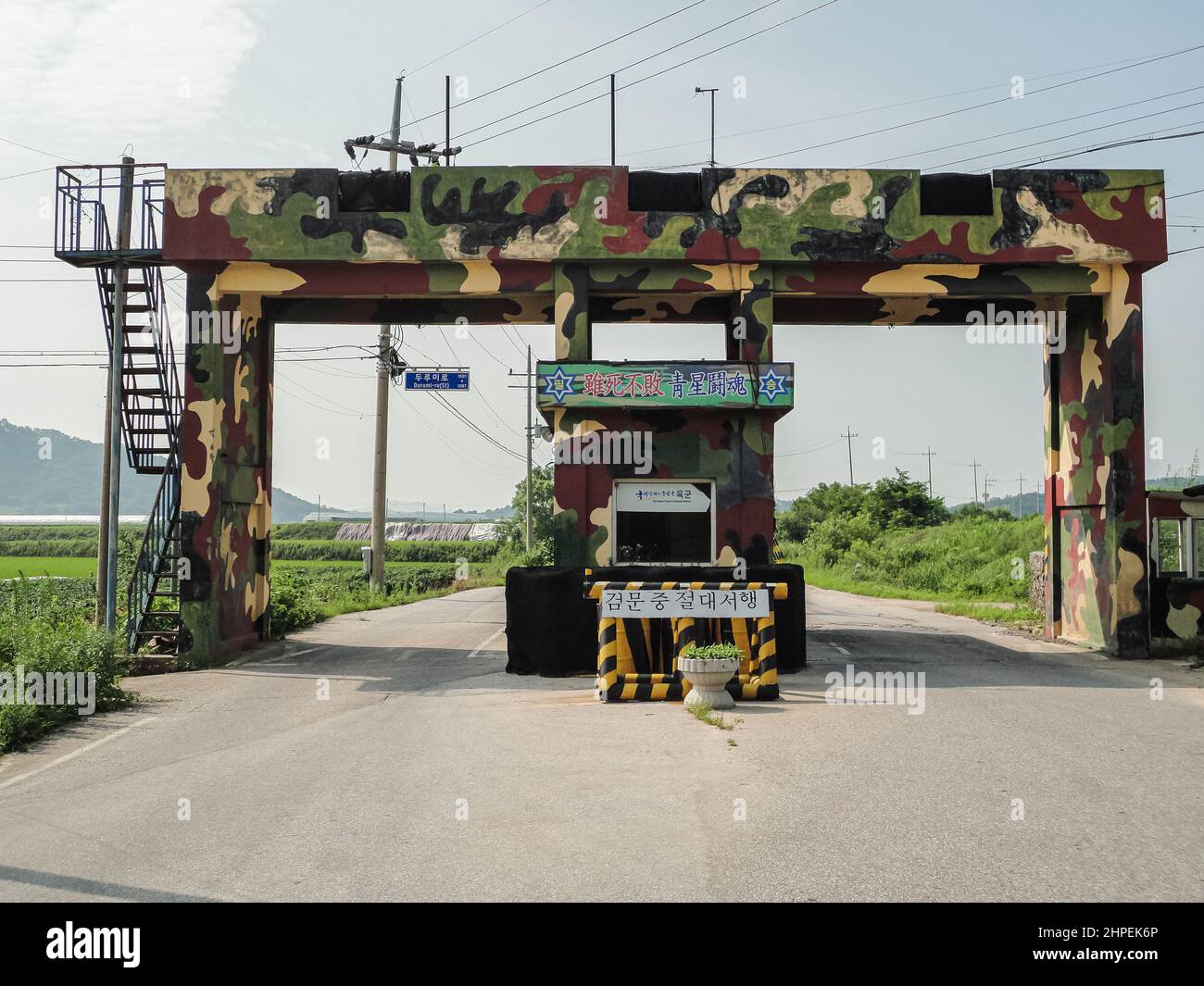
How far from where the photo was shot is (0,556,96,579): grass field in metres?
54.0

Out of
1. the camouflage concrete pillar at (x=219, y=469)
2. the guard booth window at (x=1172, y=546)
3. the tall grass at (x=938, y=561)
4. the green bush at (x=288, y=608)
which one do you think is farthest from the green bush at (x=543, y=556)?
the tall grass at (x=938, y=561)

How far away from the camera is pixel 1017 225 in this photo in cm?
1777

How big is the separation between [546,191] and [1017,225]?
758 cm

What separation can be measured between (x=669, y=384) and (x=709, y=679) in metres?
6.23

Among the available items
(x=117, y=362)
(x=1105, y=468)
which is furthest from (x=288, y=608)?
(x=1105, y=468)

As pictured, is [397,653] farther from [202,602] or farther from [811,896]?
[811,896]

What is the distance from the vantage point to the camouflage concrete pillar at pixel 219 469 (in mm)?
17516

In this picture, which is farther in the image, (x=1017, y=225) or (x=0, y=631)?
(x=1017, y=225)

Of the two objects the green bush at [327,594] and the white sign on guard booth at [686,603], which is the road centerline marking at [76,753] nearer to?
the white sign on guard booth at [686,603]

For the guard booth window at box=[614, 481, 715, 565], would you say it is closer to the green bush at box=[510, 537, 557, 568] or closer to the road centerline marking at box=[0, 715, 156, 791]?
the green bush at box=[510, 537, 557, 568]

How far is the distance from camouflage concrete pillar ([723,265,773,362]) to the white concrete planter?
680cm

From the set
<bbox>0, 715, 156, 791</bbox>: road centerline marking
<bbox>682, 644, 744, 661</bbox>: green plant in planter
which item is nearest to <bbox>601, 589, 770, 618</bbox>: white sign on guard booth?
<bbox>682, 644, 744, 661</bbox>: green plant in planter

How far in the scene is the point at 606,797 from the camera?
804 centimetres
